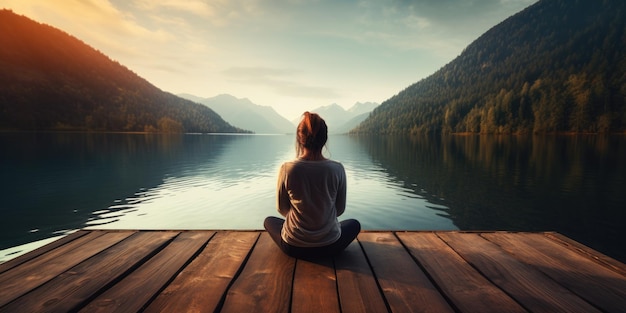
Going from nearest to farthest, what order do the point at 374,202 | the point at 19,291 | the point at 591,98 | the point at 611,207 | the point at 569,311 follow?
1. the point at 569,311
2. the point at 19,291
3. the point at 611,207
4. the point at 374,202
5. the point at 591,98

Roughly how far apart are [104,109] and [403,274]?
211 meters

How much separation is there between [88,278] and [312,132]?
3578 millimetres

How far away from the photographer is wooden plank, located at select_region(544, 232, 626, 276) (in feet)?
12.6

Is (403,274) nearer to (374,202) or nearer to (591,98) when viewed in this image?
(374,202)

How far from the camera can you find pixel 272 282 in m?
3.49

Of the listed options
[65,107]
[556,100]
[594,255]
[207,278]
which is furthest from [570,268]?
[65,107]

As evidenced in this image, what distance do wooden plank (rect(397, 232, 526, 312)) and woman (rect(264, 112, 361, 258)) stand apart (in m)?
1.38

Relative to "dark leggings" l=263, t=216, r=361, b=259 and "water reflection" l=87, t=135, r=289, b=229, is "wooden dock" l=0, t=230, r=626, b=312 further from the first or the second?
"water reflection" l=87, t=135, r=289, b=229

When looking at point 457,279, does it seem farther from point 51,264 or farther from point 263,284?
point 51,264

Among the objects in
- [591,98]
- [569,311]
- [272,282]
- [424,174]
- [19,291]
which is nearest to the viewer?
[569,311]

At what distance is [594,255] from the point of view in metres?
4.28

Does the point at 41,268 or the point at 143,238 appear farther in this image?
the point at 143,238

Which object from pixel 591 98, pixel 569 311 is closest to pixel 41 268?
pixel 569 311

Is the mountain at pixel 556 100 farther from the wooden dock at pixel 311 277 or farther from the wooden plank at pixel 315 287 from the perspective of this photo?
the wooden plank at pixel 315 287
